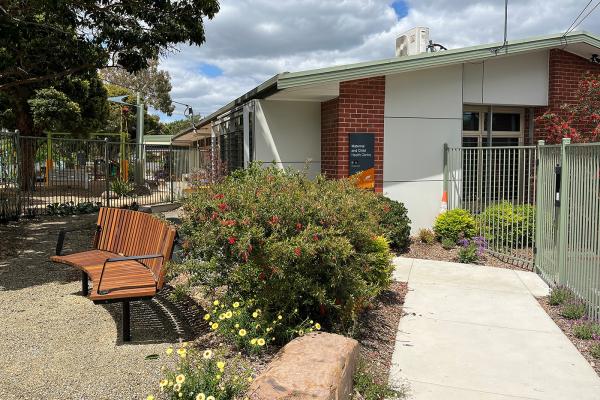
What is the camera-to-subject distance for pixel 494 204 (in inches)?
343

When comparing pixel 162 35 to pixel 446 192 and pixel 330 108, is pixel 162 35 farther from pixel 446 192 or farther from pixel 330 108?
pixel 446 192

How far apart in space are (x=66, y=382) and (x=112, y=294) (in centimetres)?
76

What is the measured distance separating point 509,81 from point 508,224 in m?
3.26

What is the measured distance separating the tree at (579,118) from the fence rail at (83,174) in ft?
26.8

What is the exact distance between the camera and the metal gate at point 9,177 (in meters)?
10.8

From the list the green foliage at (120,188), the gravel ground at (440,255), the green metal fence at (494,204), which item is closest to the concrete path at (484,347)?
the gravel ground at (440,255)

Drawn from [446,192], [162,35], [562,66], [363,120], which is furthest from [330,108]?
[562,66]

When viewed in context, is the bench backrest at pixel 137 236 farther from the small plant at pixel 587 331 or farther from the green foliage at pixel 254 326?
the small plant at pixel 587 331

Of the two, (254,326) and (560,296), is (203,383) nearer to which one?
(254,326)

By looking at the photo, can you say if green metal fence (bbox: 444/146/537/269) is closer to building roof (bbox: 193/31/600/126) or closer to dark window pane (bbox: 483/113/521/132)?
dark window pane (bbox: 483/113/521/132)

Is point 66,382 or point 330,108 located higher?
point 330,108

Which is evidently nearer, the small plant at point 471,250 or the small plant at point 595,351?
the small plant at point 595,351

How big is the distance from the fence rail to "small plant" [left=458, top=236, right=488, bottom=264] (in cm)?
680

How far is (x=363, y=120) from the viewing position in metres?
8.88
